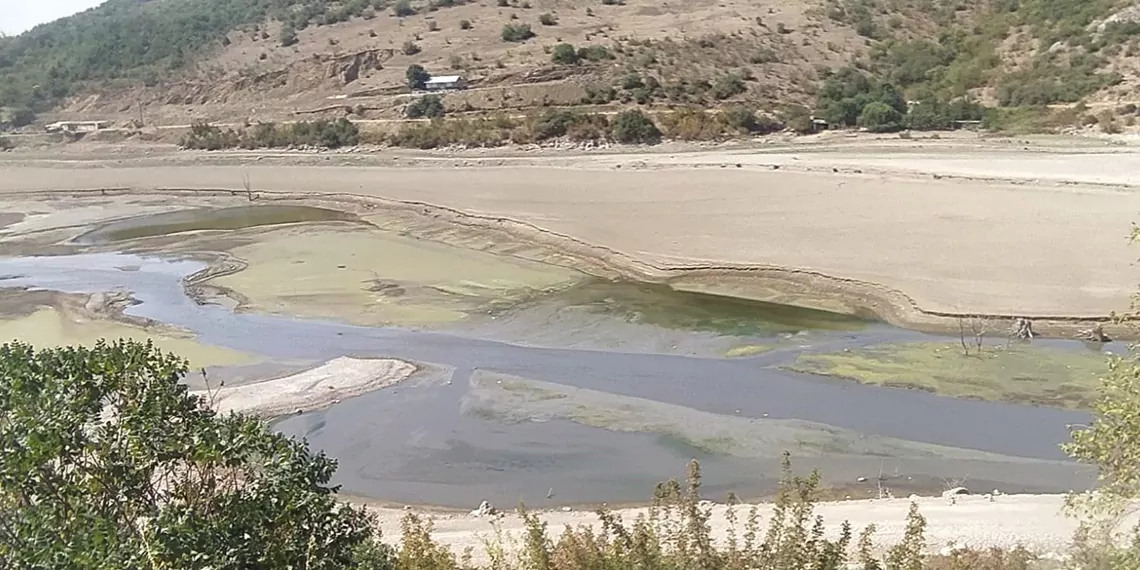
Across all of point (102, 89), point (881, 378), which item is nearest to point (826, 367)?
point (881, 378)

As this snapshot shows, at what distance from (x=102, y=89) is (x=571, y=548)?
10112 centimetres

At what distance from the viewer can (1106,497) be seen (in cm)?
870

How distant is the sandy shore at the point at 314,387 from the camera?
914 inches

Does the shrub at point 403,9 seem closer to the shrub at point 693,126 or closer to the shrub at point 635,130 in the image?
the shrub at point 635,130

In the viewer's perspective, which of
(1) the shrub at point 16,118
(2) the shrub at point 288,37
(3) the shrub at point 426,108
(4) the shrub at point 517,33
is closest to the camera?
(3) the shrub at point 426,108

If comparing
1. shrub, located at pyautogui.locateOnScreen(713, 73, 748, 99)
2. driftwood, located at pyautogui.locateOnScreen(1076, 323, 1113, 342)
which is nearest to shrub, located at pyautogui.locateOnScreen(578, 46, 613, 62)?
shrub, located at pyautogui.locateOnScreen(713, 73, 748, 99)

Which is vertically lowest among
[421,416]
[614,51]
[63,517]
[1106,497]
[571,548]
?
[421,416]

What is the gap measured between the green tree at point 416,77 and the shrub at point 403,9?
20.0 meters

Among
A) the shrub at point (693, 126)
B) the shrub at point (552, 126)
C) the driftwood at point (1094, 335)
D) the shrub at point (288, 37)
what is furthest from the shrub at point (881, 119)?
the shrub at point (288, 37)

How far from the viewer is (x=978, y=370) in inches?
916

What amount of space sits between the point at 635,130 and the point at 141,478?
53229mm

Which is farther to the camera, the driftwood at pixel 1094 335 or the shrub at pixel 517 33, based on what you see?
the shrub at pixel 517 33

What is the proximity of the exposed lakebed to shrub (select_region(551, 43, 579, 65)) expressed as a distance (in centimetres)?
3824

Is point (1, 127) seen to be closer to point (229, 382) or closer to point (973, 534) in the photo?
point (229, 382)
